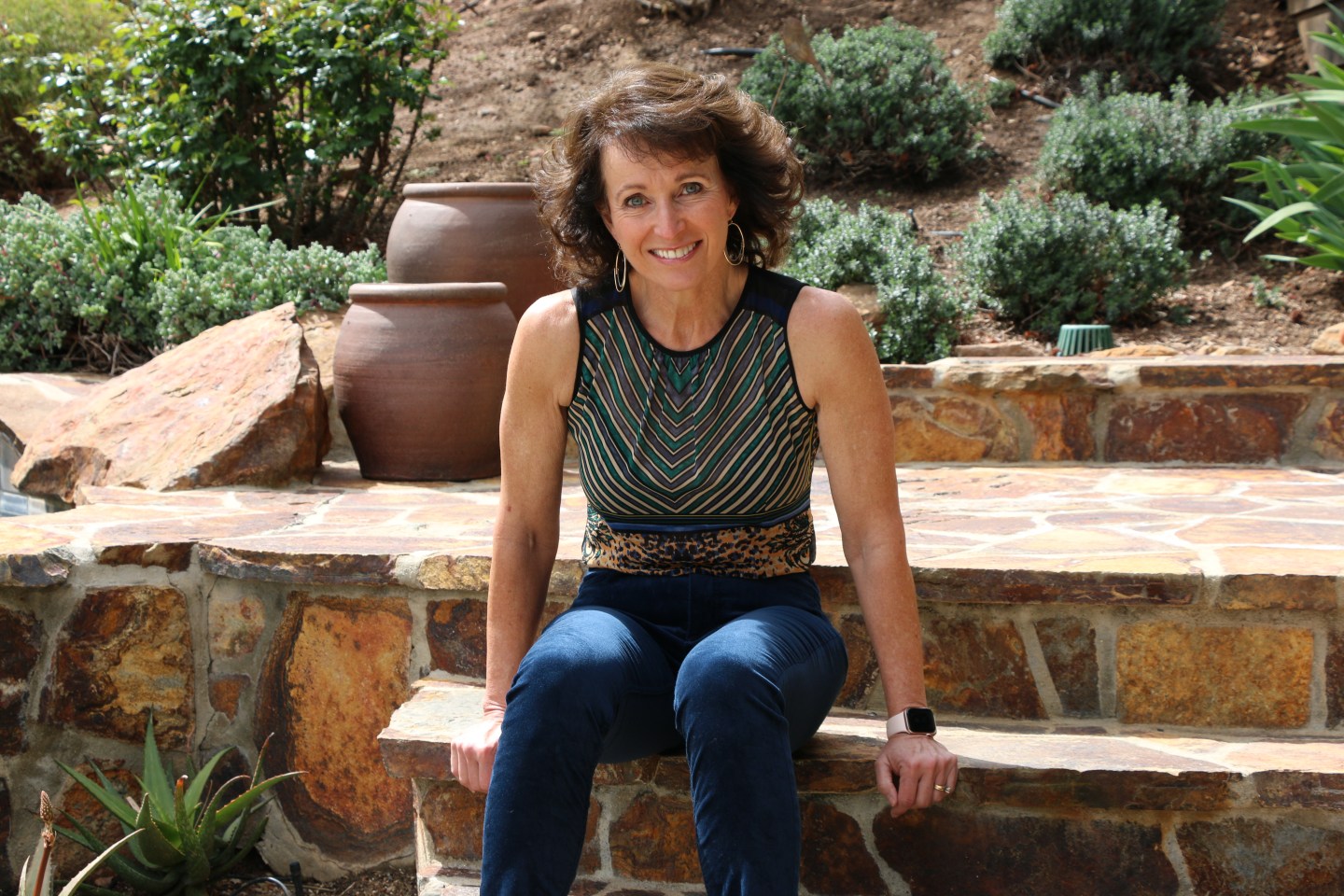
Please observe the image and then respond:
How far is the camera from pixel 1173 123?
229 inches

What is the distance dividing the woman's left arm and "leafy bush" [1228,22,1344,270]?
2.96 meters

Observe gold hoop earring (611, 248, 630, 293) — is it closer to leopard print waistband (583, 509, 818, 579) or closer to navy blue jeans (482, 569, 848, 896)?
leopard print waistband (583, 509, 818, 579)

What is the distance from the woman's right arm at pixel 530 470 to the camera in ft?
6.10

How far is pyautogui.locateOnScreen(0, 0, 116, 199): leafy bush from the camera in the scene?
23.9ft

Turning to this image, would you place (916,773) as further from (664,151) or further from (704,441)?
(664,151)

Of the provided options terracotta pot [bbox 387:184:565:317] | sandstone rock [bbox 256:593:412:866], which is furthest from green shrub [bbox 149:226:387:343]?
sandstone rock [bbox 256:593:412:866]

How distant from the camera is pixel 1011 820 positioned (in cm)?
187

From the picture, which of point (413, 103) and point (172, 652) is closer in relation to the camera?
point (172, 652)

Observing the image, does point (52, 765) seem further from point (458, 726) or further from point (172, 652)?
point (458, 726)

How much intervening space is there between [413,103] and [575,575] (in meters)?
3.97

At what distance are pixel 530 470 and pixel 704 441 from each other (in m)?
0.26

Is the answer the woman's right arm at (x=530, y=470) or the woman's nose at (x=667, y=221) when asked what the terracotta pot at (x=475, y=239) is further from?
the woman's nose at (x=667, y=221)

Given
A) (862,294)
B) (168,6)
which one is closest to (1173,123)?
(862,294)

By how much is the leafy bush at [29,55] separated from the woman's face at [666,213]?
21.0 ft
